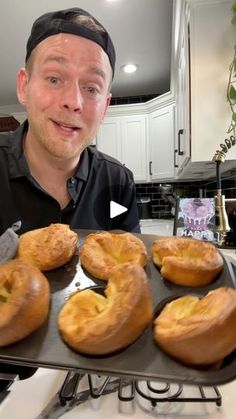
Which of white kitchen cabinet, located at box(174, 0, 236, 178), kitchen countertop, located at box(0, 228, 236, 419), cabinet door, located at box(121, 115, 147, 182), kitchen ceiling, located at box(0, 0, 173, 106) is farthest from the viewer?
cabinet door, located at box(121, 115, 147, 182)

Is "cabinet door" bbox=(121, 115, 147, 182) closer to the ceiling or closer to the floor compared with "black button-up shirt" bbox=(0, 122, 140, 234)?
closer to the ceiling

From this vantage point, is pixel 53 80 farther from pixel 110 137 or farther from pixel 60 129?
pixel 110 137

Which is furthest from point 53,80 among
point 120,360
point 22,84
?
point 120,360

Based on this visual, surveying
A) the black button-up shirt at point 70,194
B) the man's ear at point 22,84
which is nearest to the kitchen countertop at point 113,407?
the black button-up shirt at point 70,194

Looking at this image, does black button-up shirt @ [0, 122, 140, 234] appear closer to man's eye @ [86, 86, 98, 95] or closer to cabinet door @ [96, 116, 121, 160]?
man's eye @ [86, 86, 98, 95]

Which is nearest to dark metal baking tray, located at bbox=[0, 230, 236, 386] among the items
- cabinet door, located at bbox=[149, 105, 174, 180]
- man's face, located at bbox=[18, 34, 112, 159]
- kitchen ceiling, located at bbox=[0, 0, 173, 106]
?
man's face, located at bbox=[18, 34, 112, 159]
